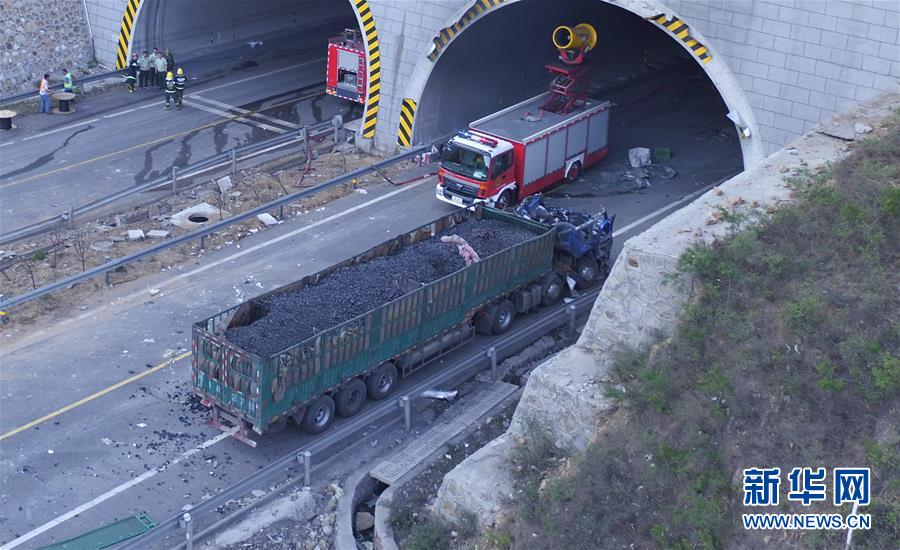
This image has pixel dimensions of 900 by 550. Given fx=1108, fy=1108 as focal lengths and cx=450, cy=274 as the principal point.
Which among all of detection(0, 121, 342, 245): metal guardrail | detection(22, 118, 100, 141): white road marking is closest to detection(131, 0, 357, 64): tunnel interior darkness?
detection(22, 118, 100, 141): white road marking

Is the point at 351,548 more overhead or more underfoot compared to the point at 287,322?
more underfoot

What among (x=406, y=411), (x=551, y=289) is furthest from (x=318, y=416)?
(x=551, y=289)

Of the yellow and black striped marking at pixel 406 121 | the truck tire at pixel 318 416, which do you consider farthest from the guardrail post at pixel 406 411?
the yellow and black striped marking at pixel 406 121

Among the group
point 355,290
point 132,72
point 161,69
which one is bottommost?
point 132,72

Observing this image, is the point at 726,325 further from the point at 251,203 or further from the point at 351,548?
the point at 251,203

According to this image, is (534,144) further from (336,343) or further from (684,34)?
(336,343)

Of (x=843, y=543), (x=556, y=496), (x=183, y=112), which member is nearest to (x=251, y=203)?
(x=183, y=112)
